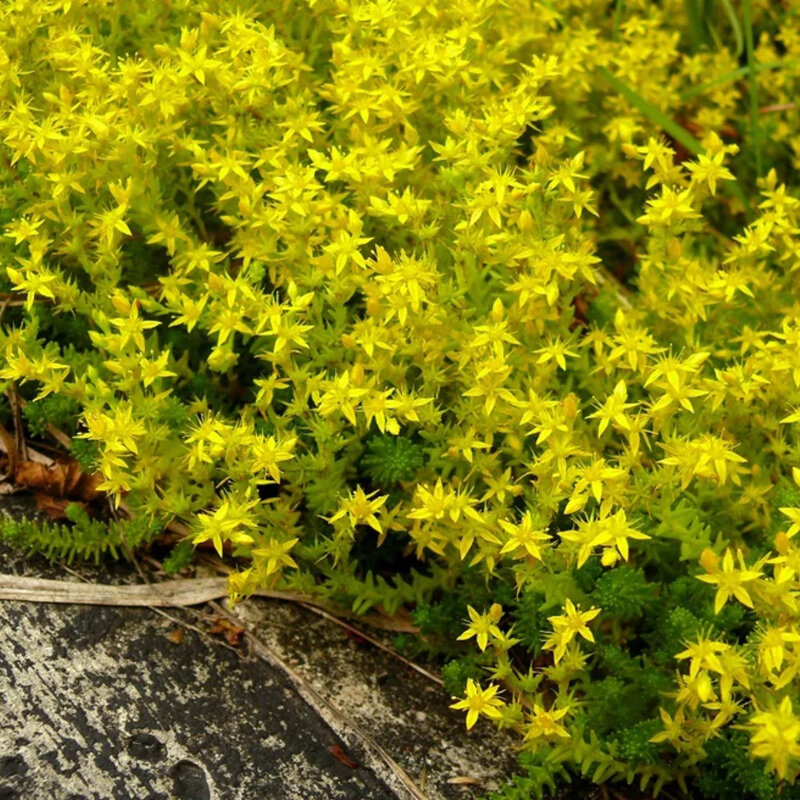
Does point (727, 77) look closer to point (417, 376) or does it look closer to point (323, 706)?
point (417, 376)

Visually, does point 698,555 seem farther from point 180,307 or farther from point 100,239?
point 100,239

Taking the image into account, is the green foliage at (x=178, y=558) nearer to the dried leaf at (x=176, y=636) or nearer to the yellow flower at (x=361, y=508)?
the dried leaf at (x=176, y=636)

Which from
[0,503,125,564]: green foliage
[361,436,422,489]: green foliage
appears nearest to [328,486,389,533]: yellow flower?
[361,436,422,489]: green foliage

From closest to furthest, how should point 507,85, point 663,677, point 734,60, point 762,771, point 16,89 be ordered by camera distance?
1. point 762,771
2. point 663,677
3. point 16,89
4. point 507,85
5. point 734,60

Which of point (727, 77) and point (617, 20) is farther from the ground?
point (617, 20)

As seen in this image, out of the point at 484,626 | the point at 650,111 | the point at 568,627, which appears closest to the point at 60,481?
the point at 484,626

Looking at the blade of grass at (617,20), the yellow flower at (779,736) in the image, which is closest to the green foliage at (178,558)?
the yellow flower at (779,736)

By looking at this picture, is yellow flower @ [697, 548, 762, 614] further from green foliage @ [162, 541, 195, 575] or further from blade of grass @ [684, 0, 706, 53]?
blade of grass @ [684, 0, 706, 53]

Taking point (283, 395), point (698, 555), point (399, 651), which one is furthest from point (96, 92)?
point (698, 555)
